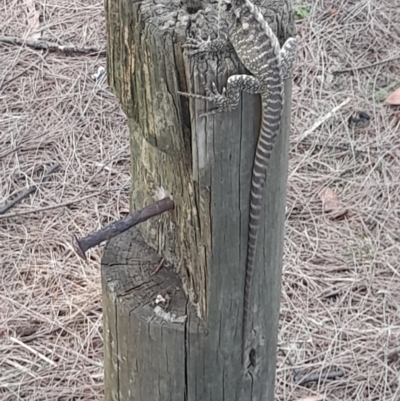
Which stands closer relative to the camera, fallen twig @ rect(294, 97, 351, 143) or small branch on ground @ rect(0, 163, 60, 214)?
small branch on ground @ rect(0, 163, 60, 214)

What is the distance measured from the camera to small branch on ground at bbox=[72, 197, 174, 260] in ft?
7.79

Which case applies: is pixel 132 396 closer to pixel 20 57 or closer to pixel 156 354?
pixel 156 354

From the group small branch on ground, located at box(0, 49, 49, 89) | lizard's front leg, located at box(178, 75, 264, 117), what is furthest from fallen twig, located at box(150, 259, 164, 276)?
small branch on ground, located at box(0, 49, 49, 89)

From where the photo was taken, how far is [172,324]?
8.36 feet

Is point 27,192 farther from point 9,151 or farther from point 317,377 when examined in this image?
point 317,377

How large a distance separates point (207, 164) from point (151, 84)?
0.83 feet

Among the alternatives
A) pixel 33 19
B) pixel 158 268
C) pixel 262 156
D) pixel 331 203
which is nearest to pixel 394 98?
pixel 331 203

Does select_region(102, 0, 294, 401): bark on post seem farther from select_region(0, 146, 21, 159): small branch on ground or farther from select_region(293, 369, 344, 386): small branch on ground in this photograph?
select_region(0, 146, 21, 159): small branch on ground

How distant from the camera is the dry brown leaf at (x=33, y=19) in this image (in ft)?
20.3

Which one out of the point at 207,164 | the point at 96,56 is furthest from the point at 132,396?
the point at 96,56

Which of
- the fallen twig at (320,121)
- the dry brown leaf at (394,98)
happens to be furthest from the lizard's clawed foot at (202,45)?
the dry brown leaf at (394,98)

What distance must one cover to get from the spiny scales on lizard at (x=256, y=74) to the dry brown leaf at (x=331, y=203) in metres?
2.41

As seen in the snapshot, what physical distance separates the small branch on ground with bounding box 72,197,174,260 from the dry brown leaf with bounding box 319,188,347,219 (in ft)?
7.81

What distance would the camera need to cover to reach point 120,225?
245 cm
